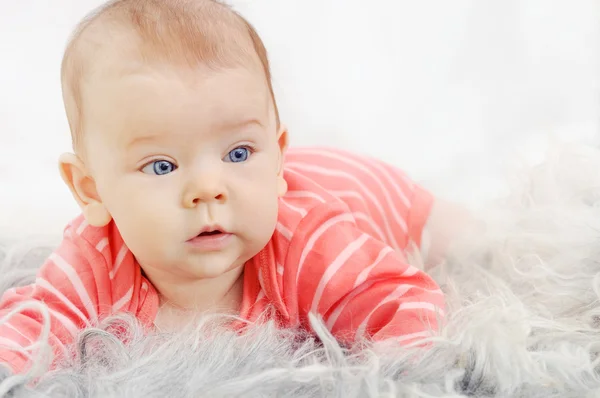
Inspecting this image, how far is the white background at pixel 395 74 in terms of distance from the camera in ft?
5.45

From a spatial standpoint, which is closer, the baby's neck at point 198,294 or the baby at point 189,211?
the baby at point 189,211

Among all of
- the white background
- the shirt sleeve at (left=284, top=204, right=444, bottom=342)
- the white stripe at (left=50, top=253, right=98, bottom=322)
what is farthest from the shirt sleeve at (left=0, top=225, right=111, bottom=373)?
the white background

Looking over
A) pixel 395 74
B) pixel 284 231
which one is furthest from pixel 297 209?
pixel 395 74

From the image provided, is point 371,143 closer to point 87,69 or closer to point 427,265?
point 427,265

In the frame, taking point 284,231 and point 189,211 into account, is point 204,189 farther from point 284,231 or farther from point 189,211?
point 284,231

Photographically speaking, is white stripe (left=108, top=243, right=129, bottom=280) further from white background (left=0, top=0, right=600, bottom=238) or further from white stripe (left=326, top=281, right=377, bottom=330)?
white background (left=0, top=0, right=600, bottom=238)

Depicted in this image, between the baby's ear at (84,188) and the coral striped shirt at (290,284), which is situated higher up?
the baby's ear at (84,188)

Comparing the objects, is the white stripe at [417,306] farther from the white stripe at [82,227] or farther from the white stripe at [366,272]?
the white stripe at [82,227]

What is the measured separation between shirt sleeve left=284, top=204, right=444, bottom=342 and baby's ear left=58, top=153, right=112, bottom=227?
0.23 meters

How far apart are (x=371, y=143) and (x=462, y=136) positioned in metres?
0.17

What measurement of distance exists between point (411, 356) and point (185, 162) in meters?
0.30

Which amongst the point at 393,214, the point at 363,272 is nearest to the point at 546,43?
the point at 393,214

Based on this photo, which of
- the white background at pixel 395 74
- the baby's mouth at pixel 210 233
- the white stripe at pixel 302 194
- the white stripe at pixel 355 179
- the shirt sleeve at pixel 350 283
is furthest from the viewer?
the white background at pixel 395 74

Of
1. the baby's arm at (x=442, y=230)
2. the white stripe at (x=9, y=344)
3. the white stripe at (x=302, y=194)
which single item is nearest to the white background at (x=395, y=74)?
the baby's arm at (x=442, y=230)
